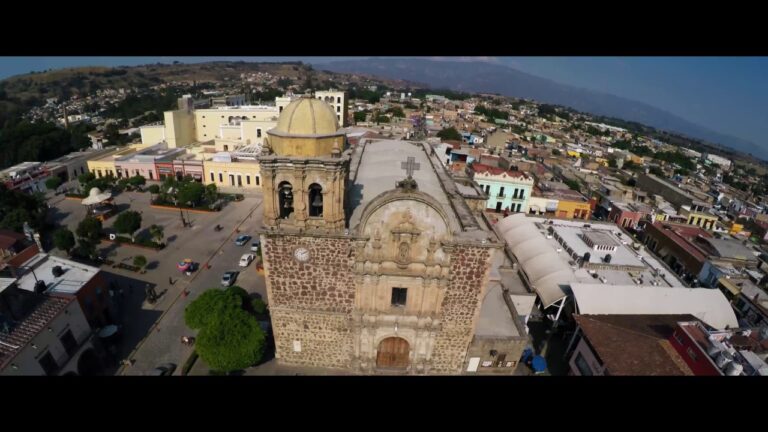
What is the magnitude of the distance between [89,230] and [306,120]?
25.4 meters

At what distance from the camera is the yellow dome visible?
14234mm

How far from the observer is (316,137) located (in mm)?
14000

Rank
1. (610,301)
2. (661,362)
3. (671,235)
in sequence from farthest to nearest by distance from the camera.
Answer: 1. (671,235)
2. (610,301)
3. (661,362)

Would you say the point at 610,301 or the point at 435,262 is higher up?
the point at 435,262

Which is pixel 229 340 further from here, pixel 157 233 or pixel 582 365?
pixel 157 233

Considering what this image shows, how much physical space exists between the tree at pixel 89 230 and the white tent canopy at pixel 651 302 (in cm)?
3509

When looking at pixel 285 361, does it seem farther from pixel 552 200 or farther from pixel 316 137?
pixel 552 200

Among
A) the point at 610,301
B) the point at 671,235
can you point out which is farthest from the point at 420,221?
the point at 671,235

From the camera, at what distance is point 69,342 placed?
1702cm

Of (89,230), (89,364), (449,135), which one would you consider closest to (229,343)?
(89,364)

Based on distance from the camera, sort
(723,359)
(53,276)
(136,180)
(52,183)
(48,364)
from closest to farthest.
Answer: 1. (723,359)
2. (48,364)
3. (53,276)
4. (52,183)
5. (136,180)

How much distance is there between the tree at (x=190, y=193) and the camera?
37.4 meters

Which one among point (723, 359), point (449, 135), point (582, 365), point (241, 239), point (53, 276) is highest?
point (723, 359)
